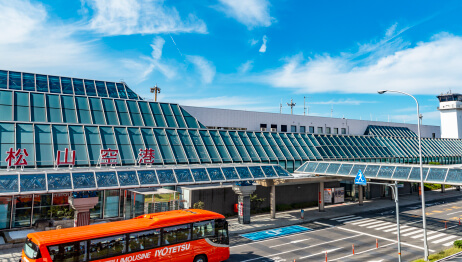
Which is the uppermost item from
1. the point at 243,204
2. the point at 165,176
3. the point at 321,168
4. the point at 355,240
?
the point at 165,176

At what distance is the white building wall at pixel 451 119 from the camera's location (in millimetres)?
107375

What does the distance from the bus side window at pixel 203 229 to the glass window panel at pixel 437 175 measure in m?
27.9

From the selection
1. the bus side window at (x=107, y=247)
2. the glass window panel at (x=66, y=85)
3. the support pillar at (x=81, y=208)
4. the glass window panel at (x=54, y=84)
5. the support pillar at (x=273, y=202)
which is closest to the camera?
the bus side window at (x=107, y=247)

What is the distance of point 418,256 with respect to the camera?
92.3ft

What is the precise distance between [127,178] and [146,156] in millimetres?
9034

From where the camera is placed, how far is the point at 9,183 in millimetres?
27062

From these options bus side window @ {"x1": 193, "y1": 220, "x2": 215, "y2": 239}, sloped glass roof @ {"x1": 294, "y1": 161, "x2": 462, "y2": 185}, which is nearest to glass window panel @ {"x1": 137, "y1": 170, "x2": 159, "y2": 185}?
bus side window @ {"x1": 193, "y1": 220, "x2": 215, "y2": 239}

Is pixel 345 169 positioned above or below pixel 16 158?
below

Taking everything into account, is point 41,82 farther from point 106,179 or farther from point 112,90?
point 106,179

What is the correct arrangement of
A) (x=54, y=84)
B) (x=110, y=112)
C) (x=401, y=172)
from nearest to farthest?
(x=401, y=172), (x=110, y=112), (x=54, y=84)

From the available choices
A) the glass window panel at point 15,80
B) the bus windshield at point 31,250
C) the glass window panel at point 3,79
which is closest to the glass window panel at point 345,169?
the bus windshield at point 31,250

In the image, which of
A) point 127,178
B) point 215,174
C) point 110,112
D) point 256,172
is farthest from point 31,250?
point 110,112

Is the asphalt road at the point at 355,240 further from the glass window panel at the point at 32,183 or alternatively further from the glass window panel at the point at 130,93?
the glass window panel at the point at 130,93

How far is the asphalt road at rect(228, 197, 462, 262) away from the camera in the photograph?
28.0m
